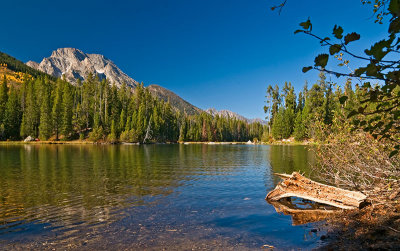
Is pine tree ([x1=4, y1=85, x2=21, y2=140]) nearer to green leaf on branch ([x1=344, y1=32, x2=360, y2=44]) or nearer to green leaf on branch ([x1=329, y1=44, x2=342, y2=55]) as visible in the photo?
green leaf on branch ([x1=329, y1=44, x2=342, y2=55])

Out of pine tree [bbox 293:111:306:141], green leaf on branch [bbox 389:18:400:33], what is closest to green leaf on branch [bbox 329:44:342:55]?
green leaf on branch [bbox 389:18:400:33]

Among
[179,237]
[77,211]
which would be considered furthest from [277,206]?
[77,211]

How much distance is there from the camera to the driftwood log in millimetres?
10688

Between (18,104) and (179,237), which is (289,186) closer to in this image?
(179,237)

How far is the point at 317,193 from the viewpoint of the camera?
12.1m

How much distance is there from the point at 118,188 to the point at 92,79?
11263 centimetres

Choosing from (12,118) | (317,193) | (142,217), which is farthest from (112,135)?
(317,193)

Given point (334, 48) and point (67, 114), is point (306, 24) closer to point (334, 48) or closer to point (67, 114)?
point (334, 48)

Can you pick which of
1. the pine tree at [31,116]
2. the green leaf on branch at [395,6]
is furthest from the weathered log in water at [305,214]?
the pine tree at [31,116]

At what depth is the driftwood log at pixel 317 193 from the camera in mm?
10688

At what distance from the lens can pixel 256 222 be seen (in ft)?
35.0

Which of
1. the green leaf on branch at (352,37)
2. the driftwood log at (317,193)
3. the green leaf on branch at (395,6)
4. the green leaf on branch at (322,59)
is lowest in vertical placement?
the driftwood log at (317,193)

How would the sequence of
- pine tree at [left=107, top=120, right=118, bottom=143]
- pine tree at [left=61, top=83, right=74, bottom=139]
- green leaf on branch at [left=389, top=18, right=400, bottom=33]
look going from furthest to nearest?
pine tree at [left=107, top=120, right=118, bottom=143] → pine tree at [left=61, top=83, right=74, bottom=139] → green leaf on branch at [left=389, top=18, right=400, bottom=33]

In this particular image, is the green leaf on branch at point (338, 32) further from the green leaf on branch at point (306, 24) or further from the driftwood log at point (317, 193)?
the driftwood log at point (317, 193)
